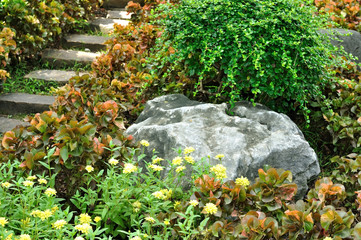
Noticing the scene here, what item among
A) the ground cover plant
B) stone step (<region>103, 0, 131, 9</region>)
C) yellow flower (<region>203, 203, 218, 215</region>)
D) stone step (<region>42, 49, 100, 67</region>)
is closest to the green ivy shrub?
the ground cover plant

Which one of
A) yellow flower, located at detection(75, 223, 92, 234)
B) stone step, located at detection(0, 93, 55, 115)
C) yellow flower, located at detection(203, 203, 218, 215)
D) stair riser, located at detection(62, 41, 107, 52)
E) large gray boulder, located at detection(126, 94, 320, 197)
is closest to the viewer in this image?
yellow flower, located at detection(75, 223, 92, 234)

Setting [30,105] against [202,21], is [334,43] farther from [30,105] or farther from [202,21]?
[30,105]

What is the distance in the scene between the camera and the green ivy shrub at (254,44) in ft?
12.2

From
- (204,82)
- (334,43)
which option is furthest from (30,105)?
(334,43)

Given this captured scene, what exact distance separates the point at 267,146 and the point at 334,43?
8.53ft

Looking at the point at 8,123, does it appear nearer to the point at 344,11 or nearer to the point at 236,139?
the point at 236,139

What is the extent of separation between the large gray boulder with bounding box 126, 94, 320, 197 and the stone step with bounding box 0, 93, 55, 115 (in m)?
1.99

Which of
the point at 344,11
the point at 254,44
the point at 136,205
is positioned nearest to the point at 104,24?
the point at 344,11

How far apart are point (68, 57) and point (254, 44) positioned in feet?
11.4

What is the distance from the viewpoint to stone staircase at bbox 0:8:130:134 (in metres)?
5.16

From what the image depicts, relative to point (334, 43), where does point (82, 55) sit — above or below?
below

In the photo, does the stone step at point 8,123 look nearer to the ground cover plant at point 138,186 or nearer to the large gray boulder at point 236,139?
the ground cover plant at point 138,186

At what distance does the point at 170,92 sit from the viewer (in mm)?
4438

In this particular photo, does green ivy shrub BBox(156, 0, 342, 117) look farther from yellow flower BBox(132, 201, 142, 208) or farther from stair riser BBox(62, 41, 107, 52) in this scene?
stair riser BBox(62, 41, 107, 52)
